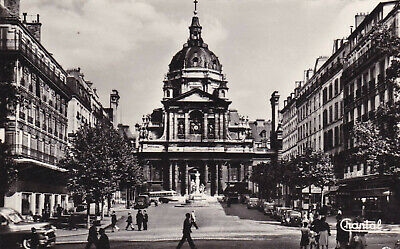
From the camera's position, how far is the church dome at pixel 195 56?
146625 millimetres

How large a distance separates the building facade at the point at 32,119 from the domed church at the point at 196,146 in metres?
61.5

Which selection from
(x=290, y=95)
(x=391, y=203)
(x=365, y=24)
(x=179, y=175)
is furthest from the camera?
(x=179, y=175)

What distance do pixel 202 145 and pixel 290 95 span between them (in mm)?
24613

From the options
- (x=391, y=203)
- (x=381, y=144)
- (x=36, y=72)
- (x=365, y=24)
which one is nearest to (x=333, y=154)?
(x=365, y=24)

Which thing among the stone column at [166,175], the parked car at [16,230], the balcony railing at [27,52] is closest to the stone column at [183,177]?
the stone column at [166,175]

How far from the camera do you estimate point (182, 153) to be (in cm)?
13012

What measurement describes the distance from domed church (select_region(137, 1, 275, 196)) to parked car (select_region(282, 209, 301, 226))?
71.4m

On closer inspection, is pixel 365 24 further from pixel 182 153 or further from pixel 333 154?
pixel 182 153

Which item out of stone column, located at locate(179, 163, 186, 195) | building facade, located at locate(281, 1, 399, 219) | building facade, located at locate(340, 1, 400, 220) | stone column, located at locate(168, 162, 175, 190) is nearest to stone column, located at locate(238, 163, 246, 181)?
stone column, located at locate(179, 163, 186, 195)

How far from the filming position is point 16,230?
26.0 metres

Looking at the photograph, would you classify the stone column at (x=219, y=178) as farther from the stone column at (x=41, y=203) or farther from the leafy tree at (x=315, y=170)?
the stone column at (x=41, y=203)

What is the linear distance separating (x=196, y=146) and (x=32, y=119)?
78.5 m

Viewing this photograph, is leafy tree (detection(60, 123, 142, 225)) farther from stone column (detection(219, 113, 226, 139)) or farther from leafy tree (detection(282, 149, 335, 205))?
stone column (detection(219, 113, 226, 139))

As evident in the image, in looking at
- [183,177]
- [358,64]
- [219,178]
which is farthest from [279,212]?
[183,177]
